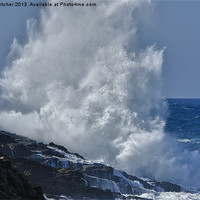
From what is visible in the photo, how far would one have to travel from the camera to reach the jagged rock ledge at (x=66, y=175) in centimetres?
3691

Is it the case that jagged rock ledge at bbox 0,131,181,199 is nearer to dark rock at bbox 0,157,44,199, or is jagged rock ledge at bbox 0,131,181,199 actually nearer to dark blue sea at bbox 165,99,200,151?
dark rock at bbox 0,157,44,199

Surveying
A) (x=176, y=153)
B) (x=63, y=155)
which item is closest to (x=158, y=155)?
(x=176, y=153)

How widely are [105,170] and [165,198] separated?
22.1 ft

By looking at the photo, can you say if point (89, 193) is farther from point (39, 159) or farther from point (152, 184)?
point (152, 184)

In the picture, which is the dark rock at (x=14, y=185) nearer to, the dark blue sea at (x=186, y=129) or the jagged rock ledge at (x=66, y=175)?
the jagged rock ledge at (x=66, y=175)

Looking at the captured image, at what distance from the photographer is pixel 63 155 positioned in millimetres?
47281

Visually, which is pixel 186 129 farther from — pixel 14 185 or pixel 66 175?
pixel 14 185

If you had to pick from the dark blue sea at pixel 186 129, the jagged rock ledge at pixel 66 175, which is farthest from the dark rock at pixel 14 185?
the dark blue sea at pixel 186 129

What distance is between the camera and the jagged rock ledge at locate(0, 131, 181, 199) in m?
36.9

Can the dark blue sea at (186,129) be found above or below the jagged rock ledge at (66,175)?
above

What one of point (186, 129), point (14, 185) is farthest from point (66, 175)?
point (186, 129)

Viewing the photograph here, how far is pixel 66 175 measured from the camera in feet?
130

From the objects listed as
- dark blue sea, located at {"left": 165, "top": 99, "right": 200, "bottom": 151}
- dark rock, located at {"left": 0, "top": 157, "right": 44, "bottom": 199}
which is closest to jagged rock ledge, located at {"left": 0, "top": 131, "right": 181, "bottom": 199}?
dark rock, located at {"left": 0, "top": 157, "right": 44, "bottom": 199}

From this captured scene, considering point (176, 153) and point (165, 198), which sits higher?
point (176, 153)
